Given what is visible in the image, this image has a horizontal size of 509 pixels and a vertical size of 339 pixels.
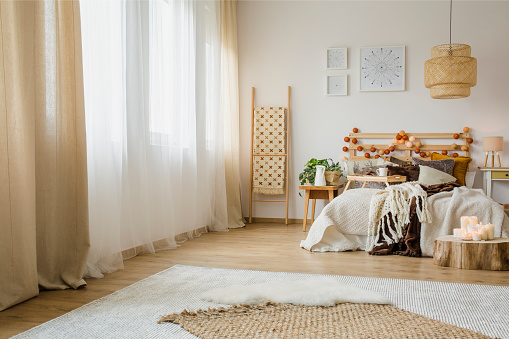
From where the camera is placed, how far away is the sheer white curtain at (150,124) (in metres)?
2.96

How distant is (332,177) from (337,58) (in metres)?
1.62

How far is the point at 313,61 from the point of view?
589 centimetres

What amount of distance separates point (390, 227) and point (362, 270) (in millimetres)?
851

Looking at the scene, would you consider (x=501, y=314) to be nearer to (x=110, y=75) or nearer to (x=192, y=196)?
(x=110, y=75)

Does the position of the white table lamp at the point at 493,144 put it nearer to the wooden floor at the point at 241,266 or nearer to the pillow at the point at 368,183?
the pillow at the point at 368,183

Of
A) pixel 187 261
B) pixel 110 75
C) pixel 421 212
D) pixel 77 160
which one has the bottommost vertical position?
pixel 187 261

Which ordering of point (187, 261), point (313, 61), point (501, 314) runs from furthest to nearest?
point (313, 61) → point (187, 261) → point (501, 314)

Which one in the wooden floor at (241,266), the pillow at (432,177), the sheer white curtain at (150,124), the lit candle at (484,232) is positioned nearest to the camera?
the wooden floor at (241,266)

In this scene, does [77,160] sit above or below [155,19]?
below

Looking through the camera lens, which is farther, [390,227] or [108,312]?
[390,227]

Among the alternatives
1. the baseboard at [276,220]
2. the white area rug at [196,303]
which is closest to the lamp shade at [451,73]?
the baseboard at [276,220]

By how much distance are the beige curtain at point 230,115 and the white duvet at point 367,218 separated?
177 cm

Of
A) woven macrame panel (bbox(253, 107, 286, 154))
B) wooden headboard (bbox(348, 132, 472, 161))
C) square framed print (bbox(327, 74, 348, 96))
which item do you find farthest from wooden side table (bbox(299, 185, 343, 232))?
square framed print (bbox(327, 74, 348, 96))

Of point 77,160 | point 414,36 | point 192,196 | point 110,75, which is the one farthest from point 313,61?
point 77,160
